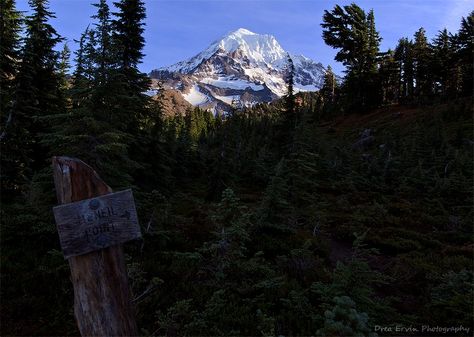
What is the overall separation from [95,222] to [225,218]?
5.68 metres

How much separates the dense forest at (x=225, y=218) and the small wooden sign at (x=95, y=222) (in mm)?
2603

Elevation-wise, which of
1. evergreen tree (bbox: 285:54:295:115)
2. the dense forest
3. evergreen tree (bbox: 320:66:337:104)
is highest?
evergreen tree (bbox: 320:66:337:104)

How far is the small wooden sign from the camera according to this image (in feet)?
8.62

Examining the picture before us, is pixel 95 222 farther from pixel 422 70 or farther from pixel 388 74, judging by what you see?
pixel 422 70

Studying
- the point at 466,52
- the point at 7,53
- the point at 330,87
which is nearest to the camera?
the point at 7,53

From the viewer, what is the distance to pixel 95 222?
2662 millimetres

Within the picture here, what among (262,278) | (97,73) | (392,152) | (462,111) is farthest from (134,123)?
(462,111)

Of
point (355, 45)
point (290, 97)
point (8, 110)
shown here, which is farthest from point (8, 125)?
point (355, 45)

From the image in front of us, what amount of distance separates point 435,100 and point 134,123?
152 feet

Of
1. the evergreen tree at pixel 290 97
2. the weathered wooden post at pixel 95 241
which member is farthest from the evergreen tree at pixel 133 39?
the weathered wooden post at pixel 95 241

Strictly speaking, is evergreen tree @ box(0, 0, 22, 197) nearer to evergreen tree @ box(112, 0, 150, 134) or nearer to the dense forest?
the dense forest

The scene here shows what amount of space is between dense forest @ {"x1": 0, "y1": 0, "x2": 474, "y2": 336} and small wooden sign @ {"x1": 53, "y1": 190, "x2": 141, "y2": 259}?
2603mm

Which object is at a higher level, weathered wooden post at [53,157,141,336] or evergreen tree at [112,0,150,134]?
evergreen tree at [112,0,150,134]

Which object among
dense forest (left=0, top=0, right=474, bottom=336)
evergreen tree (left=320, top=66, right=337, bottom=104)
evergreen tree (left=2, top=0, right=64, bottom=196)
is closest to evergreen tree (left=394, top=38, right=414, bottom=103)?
evergreen tree (left=320, top=66, right=337, bottom=104)
